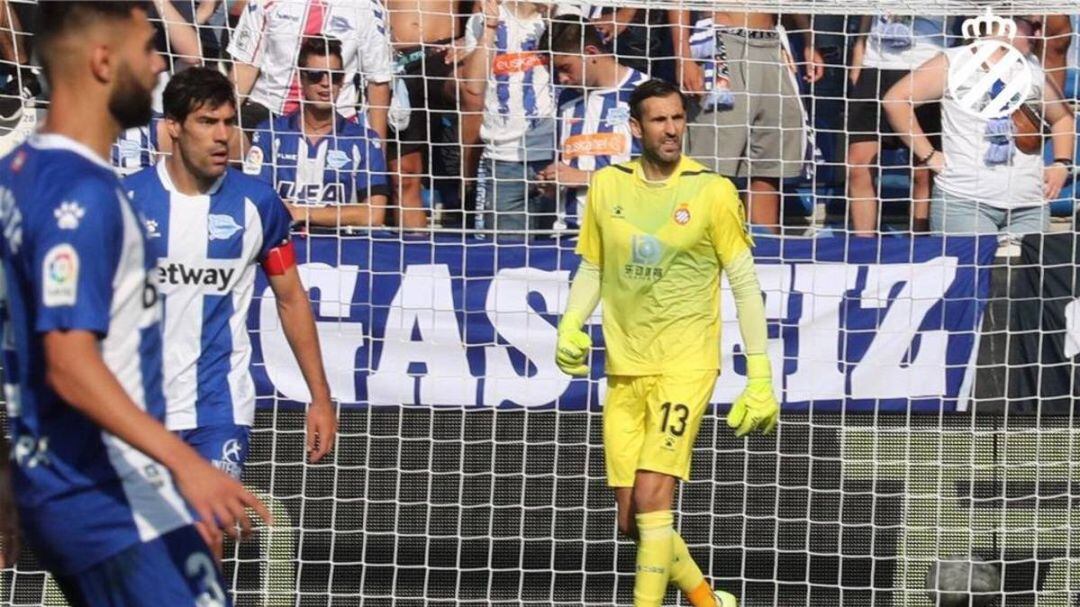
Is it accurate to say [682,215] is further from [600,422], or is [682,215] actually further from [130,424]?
[130,424]

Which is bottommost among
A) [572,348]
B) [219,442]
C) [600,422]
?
[600,422]

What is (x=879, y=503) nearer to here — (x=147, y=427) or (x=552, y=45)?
(x=552, y=45)

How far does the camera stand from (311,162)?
8.36 m

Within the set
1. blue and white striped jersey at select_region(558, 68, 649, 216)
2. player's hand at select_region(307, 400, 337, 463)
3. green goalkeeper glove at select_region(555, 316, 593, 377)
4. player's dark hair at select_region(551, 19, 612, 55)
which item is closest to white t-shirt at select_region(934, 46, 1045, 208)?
blue and white striped jersey at select_region(558, 68, 649, 216)

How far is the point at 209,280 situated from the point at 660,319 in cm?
185

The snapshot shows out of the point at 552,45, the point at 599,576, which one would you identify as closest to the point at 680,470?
the point at 599,576

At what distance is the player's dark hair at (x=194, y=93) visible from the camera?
618cm

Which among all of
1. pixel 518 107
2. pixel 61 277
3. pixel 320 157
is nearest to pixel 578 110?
pixel 518 107

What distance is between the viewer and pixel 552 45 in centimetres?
886

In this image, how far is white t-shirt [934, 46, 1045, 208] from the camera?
28.5ft

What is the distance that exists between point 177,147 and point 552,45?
116 inches

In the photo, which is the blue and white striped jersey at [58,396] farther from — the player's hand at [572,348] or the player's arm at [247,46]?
the player's arm at [247,46]

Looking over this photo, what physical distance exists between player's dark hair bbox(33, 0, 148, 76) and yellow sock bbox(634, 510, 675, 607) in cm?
397

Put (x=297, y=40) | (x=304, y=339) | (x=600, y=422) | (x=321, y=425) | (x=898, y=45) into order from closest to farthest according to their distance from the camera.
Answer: (x=321, y=425), (x=304, y=339), (x=600, y=422), (x=297, y=40), (x=898, y=45)
